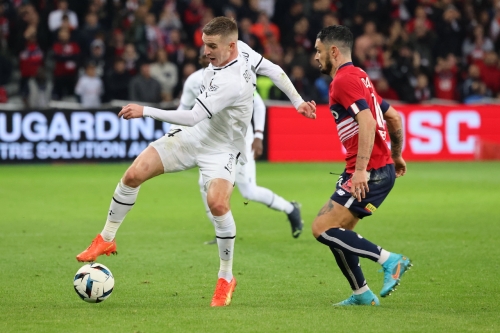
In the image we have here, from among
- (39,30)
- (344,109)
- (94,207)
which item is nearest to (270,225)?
(94,207)

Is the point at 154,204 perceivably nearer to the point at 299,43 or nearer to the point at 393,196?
the point at 393,196

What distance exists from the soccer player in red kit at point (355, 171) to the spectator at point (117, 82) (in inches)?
557

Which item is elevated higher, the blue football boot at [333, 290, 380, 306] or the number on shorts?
the number on shorts

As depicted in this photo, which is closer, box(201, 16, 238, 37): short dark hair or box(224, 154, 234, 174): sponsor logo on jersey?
box(201, 16, 238, 37): short dark hair

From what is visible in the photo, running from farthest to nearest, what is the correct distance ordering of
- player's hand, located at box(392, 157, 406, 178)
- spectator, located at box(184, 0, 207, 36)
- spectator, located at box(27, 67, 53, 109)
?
spectator, located at box(184, 0, 207, 36) < spectator, located at box(27, 67, 53, 109) < player's hand, located at box(392, 157, 406, 178)

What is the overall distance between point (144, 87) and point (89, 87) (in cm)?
125

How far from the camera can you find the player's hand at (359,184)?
6234mm

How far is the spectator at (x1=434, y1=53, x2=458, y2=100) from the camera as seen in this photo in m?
22.0

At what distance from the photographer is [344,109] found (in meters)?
6.45

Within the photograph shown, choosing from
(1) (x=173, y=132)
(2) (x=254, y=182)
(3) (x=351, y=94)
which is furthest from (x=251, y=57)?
(2) (x=254, y=182)

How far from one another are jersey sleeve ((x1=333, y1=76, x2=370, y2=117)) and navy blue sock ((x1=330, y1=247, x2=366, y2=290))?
41.6 inches

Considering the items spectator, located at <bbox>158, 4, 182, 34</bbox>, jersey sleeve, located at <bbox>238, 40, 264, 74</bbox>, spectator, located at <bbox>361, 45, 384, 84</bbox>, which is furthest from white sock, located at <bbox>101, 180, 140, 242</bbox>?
spectator, located at <bbox>361, 45, 384, 84</bbox>

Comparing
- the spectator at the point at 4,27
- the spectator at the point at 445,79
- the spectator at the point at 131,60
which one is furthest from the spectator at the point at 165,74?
the spectator at the point at 445,79

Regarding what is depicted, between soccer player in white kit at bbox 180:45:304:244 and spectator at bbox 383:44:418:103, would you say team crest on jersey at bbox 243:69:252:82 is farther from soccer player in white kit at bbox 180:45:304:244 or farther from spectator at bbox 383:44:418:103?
spectator at bbox 383:44:418:103
